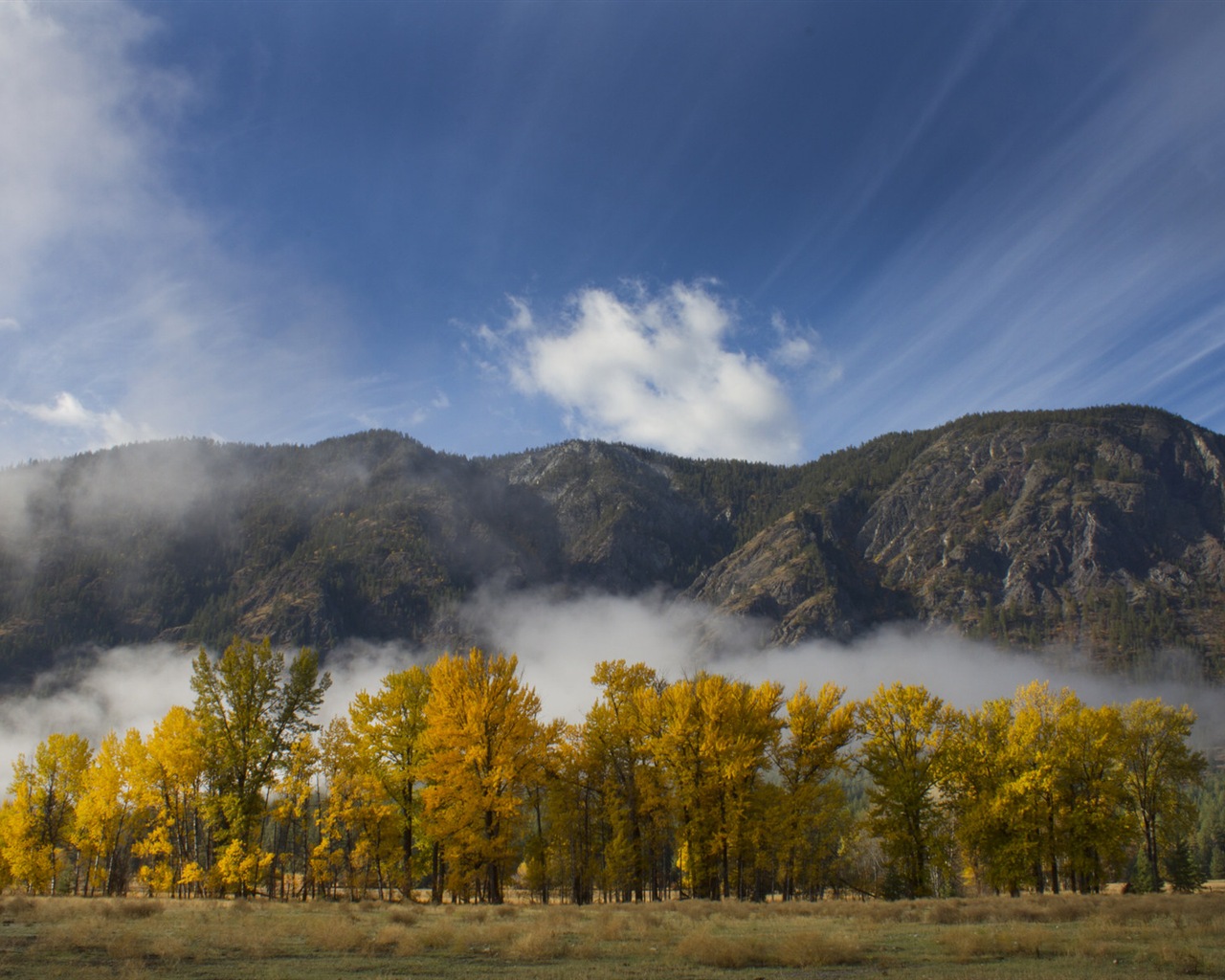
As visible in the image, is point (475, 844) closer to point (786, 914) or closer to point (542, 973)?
point (786, 914)

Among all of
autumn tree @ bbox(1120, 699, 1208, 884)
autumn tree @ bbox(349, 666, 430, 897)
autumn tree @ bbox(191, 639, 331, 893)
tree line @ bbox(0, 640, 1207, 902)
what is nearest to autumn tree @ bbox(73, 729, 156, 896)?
tree line @ bbox(0, 640, 1207, 902)

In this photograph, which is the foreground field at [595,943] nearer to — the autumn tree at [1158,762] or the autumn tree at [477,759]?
the autumn tree at [477,759]

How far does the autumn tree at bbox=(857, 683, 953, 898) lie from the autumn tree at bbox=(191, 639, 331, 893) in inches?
1245

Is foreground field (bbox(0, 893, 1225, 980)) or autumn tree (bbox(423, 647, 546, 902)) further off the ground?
autumn tree (bbox(423, 647, 546, 902))

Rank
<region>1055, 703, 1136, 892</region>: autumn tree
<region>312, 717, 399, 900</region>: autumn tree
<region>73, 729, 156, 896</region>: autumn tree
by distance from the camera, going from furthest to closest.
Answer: <region>73, 729, 156, 896</region>: autumn tree
<region>1055, 703, 1136, 892</region>: autumn tree
<region>312, 717, 399, 900</region>: autumn tree

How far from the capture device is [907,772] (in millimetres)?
42031

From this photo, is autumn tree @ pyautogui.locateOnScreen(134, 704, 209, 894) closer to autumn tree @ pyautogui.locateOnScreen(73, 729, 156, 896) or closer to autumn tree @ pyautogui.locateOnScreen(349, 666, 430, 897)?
autumn tree @ pyautogui.locateOnScreen(73, 729, 156, 896)

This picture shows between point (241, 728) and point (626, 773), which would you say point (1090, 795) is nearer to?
point (626, 773)

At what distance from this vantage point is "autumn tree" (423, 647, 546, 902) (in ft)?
111

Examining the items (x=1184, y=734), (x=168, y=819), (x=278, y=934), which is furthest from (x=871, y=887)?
(x=278, y=934)

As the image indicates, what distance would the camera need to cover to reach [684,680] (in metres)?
43.4

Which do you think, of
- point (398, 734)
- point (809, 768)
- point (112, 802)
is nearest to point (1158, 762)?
point (809, 768)

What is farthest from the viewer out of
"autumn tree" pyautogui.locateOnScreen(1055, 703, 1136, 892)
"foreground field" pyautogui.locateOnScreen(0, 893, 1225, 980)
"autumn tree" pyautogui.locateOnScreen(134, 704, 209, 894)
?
"autumn tree" pyautogui.locateOnScreen(1055, 703, 1136, 892)

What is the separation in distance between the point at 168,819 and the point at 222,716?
10023 millimetres
